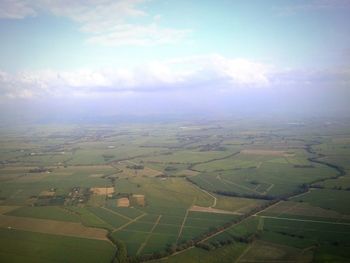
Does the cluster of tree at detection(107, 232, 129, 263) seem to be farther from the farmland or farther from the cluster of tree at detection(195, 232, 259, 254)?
the cluster of tree at detection(195, 232, 259, 254)

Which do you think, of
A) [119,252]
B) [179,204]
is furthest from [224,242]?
[179,204]

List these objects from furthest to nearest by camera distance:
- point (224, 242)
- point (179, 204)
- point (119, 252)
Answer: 1. point (179, 204)
2. point (224, 242)
3. point (119, 252)

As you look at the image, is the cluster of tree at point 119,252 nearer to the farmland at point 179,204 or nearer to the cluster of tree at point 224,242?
the farmland at point 179,204

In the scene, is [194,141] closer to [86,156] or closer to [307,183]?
[86,156]

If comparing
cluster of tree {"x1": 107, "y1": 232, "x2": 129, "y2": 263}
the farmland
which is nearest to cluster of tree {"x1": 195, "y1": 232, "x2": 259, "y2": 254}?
the farmland

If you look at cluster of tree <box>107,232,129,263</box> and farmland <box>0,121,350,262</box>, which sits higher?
farmland <box>0,121,350,262</box>

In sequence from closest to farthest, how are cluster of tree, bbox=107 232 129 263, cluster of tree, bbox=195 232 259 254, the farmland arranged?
1. cluster of tree, bbox=107 232 129 263
2. the farmland
3. cluster of tree, bbox=195 232 259 254

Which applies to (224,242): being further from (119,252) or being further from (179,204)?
(179,204)

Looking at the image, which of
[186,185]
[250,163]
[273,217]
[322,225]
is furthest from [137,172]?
[322,225]
